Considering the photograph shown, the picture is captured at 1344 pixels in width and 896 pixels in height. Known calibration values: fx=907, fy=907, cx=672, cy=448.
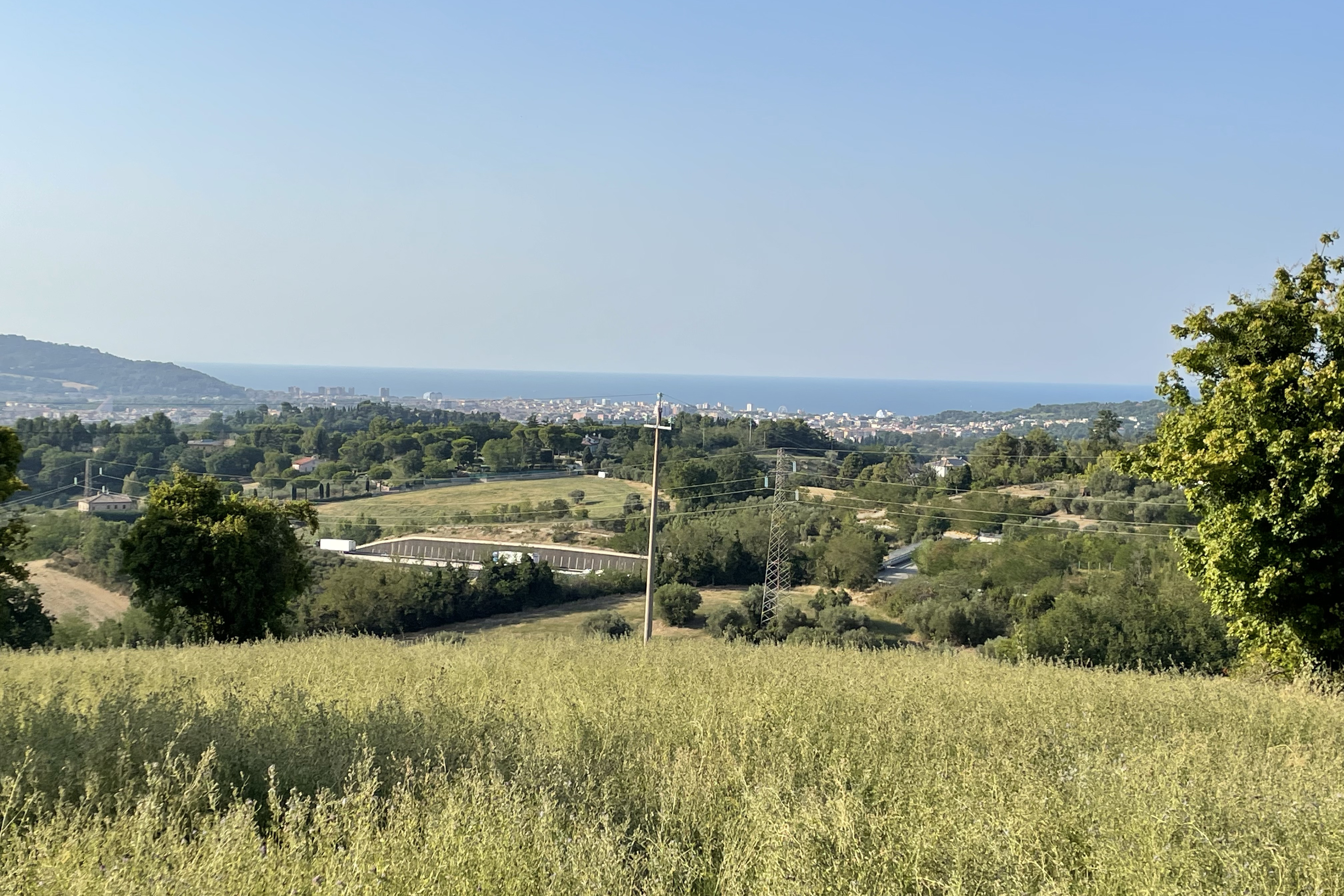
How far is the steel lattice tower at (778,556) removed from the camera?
37.0 meters

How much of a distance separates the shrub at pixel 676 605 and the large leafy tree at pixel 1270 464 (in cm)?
2782

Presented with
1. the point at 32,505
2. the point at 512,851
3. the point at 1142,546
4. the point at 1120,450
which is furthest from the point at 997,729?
the point at 32,505

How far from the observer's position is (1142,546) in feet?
138

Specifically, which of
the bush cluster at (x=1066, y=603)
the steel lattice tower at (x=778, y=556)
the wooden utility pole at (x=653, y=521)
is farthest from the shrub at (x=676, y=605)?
the wooden utility pole at (x=653, y=521)

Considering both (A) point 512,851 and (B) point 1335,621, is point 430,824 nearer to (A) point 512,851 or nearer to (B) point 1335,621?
(A) point 512,851

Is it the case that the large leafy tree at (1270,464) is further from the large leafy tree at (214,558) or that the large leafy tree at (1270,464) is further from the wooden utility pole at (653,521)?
the large leafy tree at (214,558)

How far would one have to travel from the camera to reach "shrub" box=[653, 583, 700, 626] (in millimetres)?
39031

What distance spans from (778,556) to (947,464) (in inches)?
1348

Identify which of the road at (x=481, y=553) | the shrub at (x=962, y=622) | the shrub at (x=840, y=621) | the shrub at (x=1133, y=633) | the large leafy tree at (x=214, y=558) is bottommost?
the road at (x=481, y=553)

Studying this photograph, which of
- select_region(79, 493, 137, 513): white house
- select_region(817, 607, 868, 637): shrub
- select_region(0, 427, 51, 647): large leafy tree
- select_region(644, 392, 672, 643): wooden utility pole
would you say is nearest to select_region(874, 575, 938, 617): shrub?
select_region(817, 607, 868, 637): shrub

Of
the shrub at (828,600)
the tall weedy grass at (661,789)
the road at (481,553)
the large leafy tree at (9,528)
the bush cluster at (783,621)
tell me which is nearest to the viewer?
the tall weedy grass at (661,789)

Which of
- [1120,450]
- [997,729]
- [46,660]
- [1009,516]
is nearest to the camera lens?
[997,729]

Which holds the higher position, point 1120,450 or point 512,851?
point 1120,450

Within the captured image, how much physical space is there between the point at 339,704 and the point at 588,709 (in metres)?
1.82
